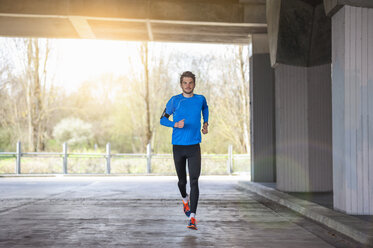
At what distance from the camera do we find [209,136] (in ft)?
105

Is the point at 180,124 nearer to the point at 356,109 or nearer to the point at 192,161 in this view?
the point at 192,161

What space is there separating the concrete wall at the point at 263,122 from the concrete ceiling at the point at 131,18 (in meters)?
1.48

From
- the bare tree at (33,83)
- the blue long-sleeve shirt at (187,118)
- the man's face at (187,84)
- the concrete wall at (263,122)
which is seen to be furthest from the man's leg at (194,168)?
the bare tree at (33,83)

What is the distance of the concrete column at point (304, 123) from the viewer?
11.6 metres

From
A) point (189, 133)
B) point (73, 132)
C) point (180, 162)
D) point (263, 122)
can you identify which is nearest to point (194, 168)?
point (180, 162)

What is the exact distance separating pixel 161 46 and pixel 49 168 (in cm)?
1013

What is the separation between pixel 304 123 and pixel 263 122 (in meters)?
3.99

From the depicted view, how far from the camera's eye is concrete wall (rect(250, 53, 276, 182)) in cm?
1551

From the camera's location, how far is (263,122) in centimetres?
1556

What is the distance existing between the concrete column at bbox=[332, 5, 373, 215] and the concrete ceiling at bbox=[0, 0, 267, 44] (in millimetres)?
7433

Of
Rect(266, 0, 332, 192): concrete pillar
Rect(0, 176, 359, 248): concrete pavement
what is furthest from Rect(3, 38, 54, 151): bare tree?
Rect(266, 0, 332, 192): concrete pillar

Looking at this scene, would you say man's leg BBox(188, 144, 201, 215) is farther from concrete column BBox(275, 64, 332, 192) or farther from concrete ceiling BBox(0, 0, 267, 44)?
concrete ceiling BBox(0, 0, 267, 44)

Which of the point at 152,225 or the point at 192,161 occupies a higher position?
the point at 192,161

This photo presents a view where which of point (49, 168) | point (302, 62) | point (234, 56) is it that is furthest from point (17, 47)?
point (302, 62)
